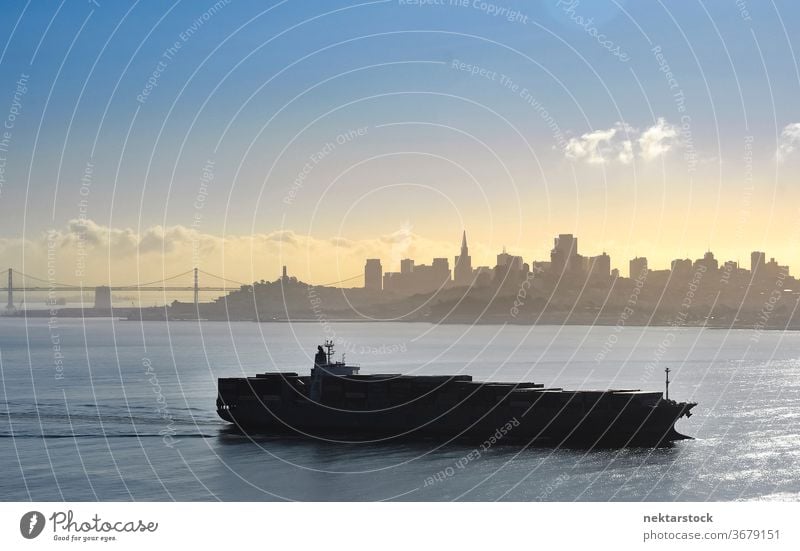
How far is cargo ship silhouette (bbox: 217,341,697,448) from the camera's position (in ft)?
163

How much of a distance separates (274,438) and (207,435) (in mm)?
3907

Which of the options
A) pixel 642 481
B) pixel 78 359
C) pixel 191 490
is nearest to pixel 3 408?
pixel 191 490

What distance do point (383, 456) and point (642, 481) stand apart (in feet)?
42.5

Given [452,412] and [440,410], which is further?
[440,410]

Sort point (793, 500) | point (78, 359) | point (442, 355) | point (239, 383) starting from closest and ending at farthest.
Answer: point (793, 500), point (239, 383), point (78, 359), point (442, 355)

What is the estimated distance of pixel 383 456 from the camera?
45125 millimetres

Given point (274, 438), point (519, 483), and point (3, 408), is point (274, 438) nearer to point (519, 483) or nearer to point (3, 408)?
point (519, 483)

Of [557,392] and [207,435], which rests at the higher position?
[557,392]

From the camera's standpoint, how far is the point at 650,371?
111000 millimetres

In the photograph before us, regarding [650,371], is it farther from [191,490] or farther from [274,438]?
[191,490]

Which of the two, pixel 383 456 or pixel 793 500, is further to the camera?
pixel 383 456

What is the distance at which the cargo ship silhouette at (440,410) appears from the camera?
163 feet

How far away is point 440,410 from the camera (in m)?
52.3

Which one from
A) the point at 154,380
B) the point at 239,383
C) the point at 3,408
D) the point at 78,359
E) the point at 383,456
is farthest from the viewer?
the point at 78,359
